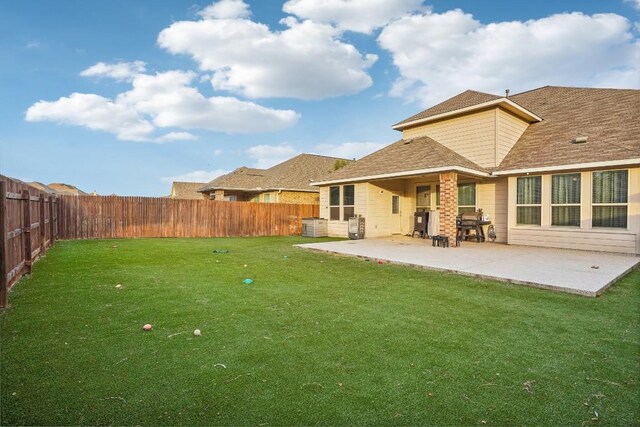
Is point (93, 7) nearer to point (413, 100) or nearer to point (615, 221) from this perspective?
point (413, 100)

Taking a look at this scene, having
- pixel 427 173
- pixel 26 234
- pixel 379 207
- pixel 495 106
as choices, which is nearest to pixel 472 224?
pixel 427 173

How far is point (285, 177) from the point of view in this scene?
78.1ft

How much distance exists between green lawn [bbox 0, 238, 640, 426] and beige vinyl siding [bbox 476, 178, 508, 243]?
690cm

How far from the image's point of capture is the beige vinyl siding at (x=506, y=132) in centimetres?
1214

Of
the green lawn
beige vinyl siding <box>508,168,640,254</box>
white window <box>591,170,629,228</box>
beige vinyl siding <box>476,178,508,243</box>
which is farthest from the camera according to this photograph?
beige vinyl siding <box>476,178,508,243</box>

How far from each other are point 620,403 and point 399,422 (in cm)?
161

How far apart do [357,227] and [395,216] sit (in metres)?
2.38

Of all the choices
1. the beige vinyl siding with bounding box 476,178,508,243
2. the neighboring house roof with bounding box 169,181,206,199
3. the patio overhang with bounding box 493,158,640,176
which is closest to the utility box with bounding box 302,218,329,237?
the beige vinyl siding with bounding box 476,178,508,243

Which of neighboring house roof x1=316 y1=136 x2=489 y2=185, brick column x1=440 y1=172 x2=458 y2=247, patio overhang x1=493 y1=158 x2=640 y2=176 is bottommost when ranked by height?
brick column x1=440 y1=172 x2=458 y2=247

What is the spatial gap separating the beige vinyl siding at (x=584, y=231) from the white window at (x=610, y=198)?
12cm

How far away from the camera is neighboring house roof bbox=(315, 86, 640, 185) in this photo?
10008 mm

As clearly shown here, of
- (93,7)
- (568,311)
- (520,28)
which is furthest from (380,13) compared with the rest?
(568,311)

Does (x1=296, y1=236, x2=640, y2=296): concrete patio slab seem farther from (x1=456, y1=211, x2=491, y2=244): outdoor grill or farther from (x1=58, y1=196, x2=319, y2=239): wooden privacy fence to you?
(x1=58, y1=196, x2=319, y2=239): wooden privacy fence

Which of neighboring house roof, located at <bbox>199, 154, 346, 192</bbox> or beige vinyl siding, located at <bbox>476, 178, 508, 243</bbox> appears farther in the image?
neighboring house roof, located at <bbox>199, 154, 346, 192</bbox>
